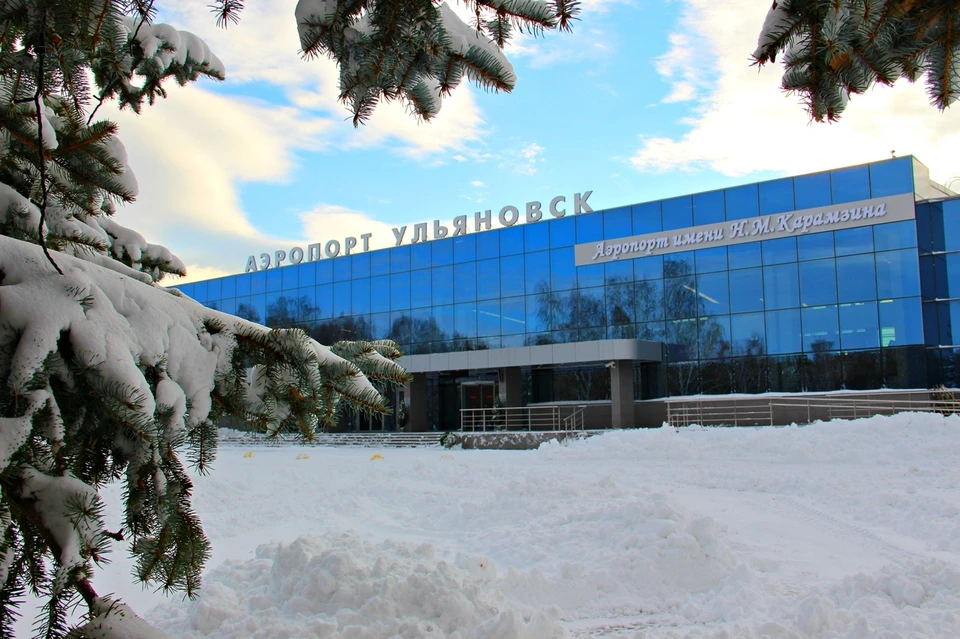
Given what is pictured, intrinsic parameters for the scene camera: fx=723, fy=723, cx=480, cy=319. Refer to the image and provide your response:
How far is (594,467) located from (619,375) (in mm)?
14016

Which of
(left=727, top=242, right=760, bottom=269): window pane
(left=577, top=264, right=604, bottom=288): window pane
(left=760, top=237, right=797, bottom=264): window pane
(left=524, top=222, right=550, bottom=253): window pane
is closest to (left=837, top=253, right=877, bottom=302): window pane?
(left=760, top=237, right=797, bottom=264): window pane

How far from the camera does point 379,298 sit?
41.3 m

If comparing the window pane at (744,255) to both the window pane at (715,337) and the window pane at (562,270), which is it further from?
the window pane at (562,270)

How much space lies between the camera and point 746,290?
101 feet

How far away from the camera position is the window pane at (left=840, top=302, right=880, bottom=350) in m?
28.2

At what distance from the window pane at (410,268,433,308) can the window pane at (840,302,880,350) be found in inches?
795

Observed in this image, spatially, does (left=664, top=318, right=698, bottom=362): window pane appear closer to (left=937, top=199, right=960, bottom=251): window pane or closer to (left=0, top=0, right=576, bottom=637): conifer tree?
(left=937, top=199, right=960, bottom=251): window pane

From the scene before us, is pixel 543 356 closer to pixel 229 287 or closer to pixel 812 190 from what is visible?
pixel 812 190

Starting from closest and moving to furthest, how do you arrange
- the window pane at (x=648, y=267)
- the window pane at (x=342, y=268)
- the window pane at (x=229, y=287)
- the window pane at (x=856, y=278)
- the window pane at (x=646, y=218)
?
the window pane at (x=856, y=278) → the window pane at (x=648, y=267) → the window pane at (x=646, y=218) → the window pane at (x=342, y=268) → the window pane at (x=229, y=287)

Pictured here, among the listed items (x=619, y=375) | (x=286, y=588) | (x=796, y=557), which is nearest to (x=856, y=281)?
(x=619, y=375)

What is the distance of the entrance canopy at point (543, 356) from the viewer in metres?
30.9

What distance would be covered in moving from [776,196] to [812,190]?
1.39m

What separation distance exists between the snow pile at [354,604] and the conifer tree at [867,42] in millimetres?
4260

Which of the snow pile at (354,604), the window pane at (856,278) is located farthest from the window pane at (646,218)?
the snow pile at (354,604)
